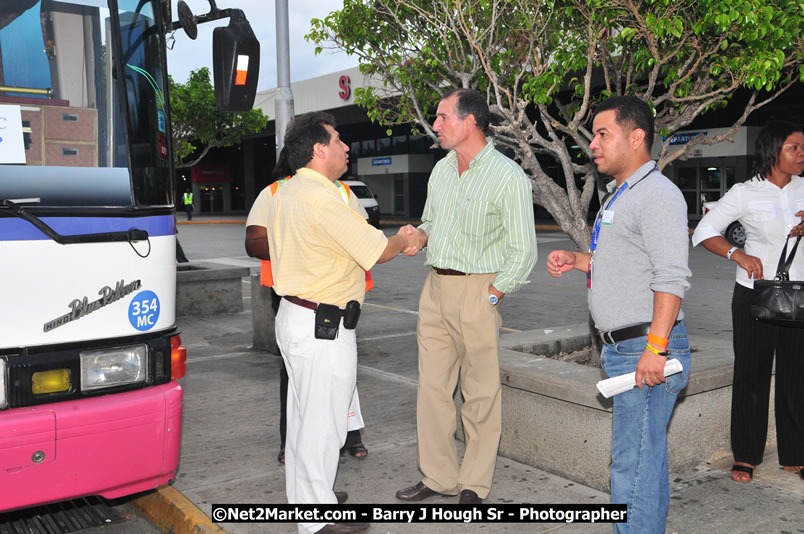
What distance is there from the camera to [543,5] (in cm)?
651

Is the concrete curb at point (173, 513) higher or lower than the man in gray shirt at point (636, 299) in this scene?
lower

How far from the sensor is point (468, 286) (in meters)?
3.96

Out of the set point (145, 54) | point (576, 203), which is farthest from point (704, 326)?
point (145, 54)

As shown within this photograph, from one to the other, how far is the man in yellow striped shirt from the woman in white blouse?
2.11 meters

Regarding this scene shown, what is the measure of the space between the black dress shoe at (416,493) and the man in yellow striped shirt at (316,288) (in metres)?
0.63

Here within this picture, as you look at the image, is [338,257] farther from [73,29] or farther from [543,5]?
[543,5]

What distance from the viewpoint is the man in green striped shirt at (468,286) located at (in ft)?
12.8

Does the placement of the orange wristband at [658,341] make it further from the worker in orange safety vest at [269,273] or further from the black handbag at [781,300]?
the worker in orange safety vest at [269,273]

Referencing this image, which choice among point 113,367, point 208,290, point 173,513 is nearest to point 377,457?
point 173,513

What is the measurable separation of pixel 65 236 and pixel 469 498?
2.30m

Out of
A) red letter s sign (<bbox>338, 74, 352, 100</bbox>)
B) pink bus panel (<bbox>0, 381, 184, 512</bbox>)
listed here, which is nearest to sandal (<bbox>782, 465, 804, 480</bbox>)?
pink bus panel (<bbox>0, 381, 184, 512</bbox>)

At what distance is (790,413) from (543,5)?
3793 mm

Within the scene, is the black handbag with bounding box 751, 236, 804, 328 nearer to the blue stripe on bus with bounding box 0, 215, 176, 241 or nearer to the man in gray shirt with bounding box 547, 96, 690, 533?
the man in gray shirt with bounding box 547, 96, 690, 533

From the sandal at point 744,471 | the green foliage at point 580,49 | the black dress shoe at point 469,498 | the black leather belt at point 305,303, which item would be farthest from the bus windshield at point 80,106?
the sandal at point 744,471
